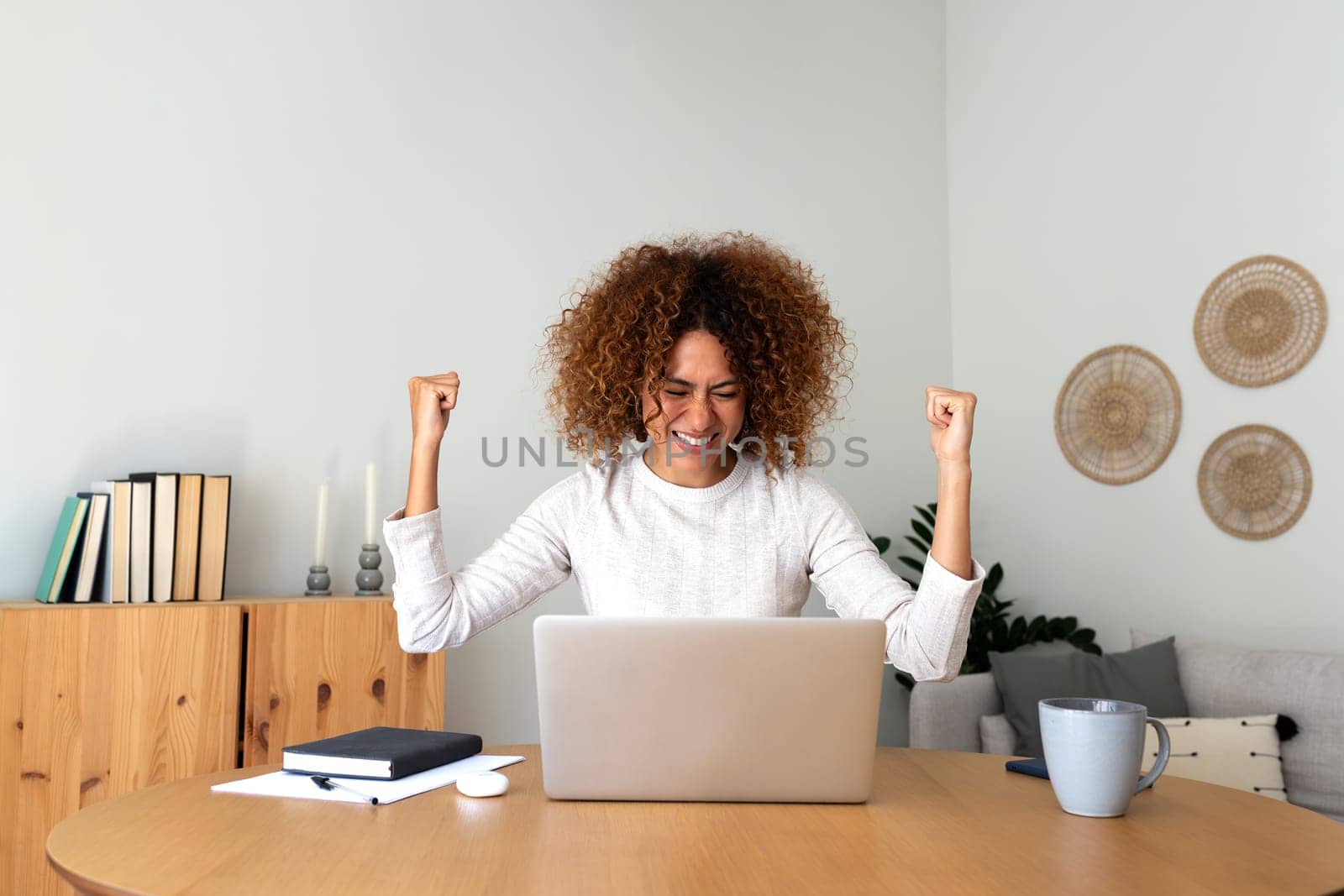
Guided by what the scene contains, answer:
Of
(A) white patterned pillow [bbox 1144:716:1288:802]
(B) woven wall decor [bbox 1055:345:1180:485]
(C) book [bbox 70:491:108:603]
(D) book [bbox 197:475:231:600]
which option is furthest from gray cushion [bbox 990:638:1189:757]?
(C) book [bbox 70:491:108:603]

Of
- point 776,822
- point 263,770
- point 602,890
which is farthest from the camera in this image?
point 263,770

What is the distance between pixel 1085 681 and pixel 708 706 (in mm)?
2049

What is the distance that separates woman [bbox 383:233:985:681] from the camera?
6.05 feet

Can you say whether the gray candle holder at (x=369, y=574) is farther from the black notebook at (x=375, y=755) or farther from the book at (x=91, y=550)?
the black notebook at (x=375, y=755)

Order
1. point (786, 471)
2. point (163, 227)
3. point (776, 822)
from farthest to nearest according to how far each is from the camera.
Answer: point (163, 227) → point (786, 471) → point (776, 822)

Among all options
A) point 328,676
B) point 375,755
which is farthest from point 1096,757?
point 328,676

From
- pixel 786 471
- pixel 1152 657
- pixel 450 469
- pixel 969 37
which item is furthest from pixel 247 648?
pixel 969 37

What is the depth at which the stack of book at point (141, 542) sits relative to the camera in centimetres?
254

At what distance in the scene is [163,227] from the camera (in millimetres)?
2883

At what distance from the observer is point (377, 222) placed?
10.3 ft

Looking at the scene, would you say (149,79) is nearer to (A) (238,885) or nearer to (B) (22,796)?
(B) (22,796)

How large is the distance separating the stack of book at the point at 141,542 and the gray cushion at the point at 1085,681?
2010 mm

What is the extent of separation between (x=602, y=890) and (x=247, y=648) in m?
1.90

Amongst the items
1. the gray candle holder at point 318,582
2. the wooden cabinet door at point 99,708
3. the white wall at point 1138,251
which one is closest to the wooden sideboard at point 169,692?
the wooden cabinet door at point 99,708
